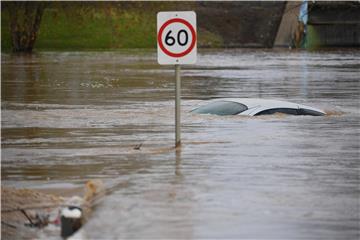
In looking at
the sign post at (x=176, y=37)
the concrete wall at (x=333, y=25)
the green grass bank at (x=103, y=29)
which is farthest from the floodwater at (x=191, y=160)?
the green grass bank at (x=103, y=29)

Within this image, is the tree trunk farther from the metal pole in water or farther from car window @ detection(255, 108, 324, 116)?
the metal pole in water

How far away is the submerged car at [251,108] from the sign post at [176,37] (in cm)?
729

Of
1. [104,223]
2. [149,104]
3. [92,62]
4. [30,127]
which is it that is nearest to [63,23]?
[92,62]

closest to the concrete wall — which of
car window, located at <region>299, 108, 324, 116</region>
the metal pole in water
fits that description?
car window, located at <region>299, 108, 324, 116</region>

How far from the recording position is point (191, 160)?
1591 centimetres

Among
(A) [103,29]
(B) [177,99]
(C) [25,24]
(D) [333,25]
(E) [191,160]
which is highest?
(B) [177,99]

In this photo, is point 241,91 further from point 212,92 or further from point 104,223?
point 104,223

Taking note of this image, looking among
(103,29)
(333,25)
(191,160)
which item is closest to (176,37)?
(191,160)

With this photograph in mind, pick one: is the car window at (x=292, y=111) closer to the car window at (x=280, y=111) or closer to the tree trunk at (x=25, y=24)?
the car window at (x=280, y=111)

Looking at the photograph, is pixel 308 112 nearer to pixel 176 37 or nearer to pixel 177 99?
pixel 177 99

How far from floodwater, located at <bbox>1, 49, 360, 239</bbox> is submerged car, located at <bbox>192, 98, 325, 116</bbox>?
404 millimetres

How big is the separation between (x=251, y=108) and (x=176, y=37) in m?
7.77

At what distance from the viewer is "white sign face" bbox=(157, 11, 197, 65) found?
53.8 ft

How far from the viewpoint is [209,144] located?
59.7 ft
